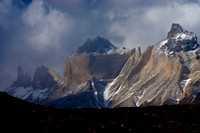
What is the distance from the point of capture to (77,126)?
1012 inches

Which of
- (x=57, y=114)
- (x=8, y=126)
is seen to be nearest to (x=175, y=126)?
(x=57, y=114)

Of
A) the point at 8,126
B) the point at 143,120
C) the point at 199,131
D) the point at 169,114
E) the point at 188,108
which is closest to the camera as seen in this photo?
the point at 199,131

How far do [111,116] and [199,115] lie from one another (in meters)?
6.46

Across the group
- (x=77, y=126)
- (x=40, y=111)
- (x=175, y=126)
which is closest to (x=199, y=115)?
(x=175, y=126)

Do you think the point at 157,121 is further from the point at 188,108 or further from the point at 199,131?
the point at 188,108

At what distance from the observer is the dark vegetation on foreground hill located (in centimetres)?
2508

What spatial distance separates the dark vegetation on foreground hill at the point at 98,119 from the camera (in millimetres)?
25078

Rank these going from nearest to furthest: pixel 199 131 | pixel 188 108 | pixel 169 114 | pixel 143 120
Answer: pixel 199 131 < pixel 143 120 < pixel 169 114 < pixel 188 108

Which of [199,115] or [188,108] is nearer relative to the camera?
[199,115]

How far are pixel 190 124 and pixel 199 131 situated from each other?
76.0 inches

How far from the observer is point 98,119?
91.0 ft

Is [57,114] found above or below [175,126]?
above

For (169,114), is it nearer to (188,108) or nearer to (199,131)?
(188,108)

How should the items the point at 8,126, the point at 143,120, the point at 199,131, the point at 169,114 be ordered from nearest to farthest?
the point at 199,131 → the point at 8,126 → the point at 143,120 → the point at 169,114
